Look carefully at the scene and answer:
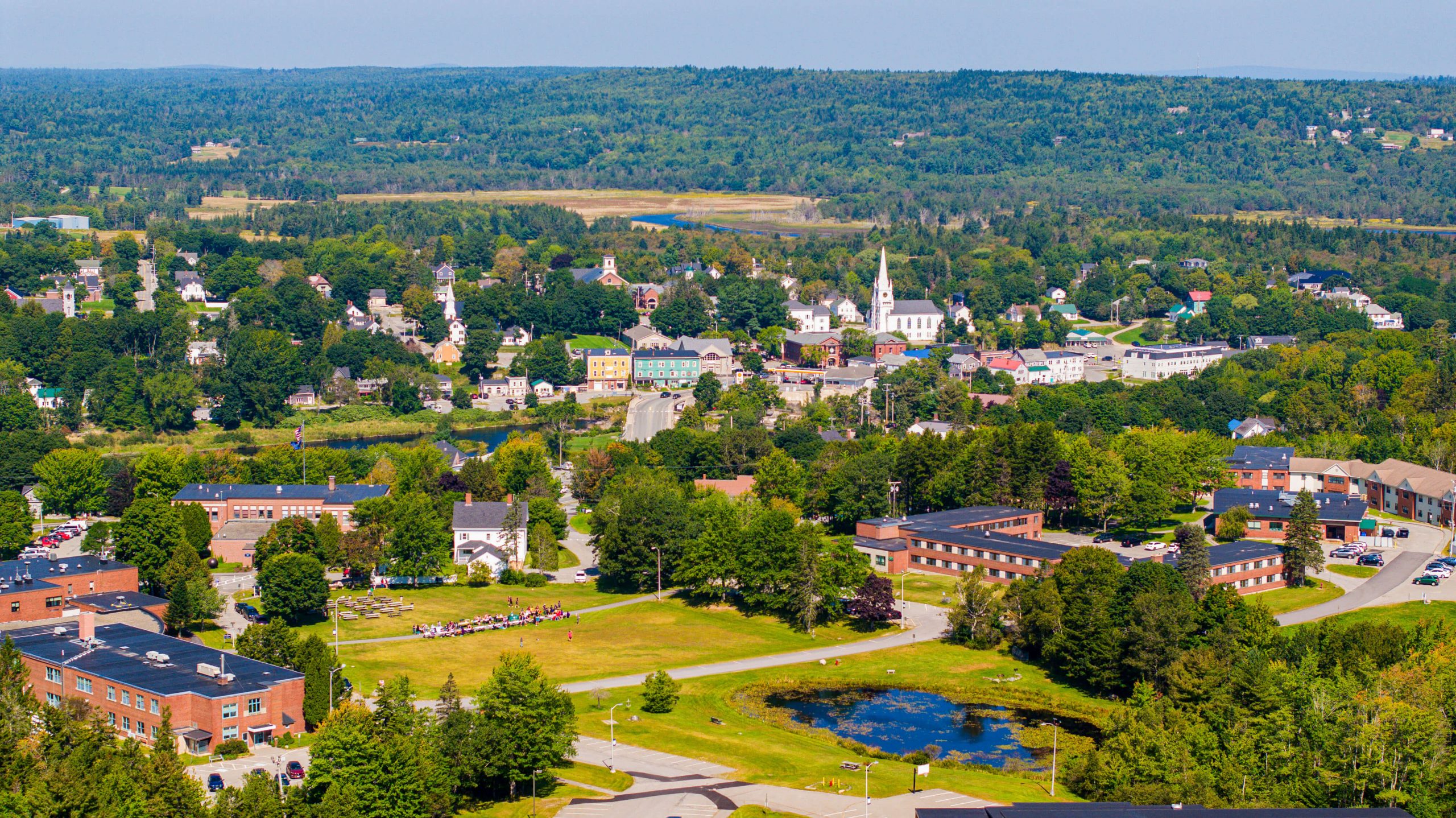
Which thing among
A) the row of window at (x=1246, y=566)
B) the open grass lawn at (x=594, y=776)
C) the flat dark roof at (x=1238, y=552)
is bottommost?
the open grass lawn at (x=594, y=776)

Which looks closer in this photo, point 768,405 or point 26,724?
point 26,724

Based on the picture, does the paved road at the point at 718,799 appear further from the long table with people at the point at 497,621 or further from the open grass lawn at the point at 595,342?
the open grass lawn at the point at 595,342

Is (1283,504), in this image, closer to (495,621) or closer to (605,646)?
(605,646)

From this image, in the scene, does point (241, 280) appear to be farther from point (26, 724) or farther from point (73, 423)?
point (26, 724)

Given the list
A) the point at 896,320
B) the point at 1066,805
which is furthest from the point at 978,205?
the point at 1066,805

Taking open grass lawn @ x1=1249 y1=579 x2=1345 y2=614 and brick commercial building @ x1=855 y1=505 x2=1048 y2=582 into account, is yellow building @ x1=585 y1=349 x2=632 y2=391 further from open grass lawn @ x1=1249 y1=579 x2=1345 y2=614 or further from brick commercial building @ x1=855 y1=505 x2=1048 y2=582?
open grass lawn @ x1=1249 y1=579 x2=1345 y2=614

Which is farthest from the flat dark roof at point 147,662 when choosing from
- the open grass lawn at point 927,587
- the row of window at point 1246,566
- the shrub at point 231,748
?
the row of window at point 1246,566
